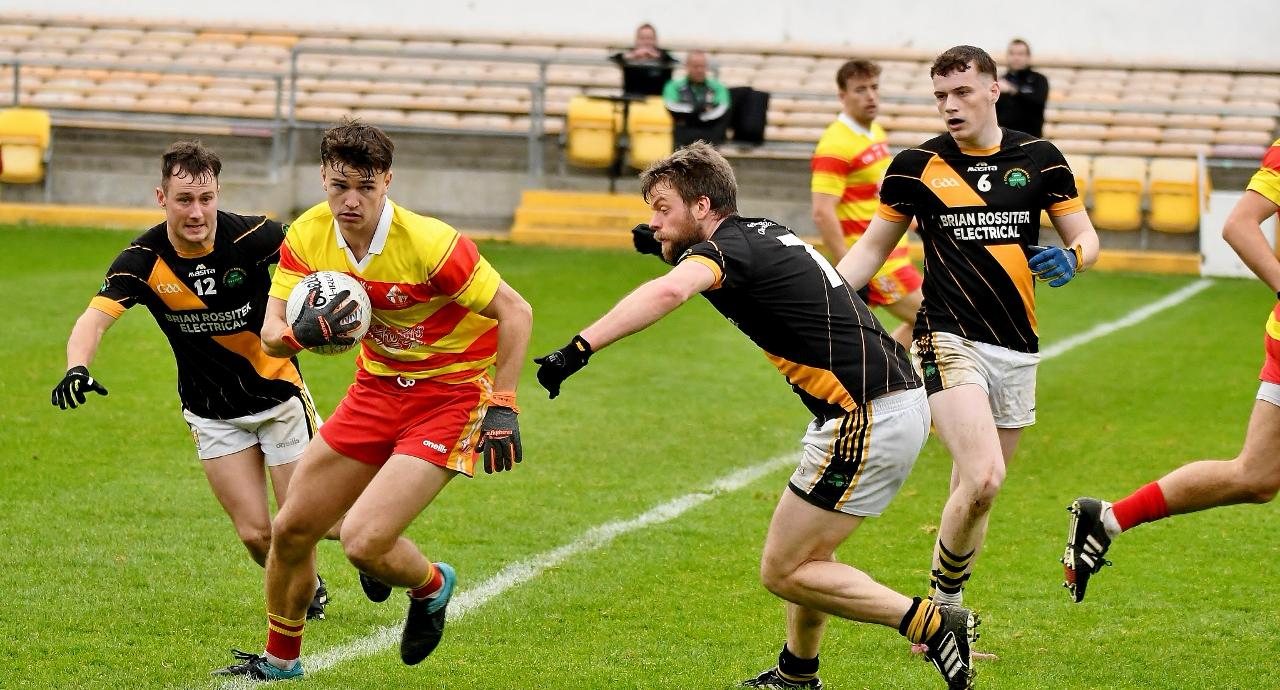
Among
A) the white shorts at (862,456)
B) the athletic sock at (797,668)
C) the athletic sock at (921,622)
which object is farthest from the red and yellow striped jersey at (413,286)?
the athletic sock at (921,622)

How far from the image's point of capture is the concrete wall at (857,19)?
25578mm

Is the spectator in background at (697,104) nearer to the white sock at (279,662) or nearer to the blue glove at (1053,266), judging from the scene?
the blue glove at (1053,266)

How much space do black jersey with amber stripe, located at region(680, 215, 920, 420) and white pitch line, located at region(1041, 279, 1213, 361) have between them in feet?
28.4

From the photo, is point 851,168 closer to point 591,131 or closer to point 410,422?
point 410,422

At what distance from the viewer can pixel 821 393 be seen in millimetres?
5281

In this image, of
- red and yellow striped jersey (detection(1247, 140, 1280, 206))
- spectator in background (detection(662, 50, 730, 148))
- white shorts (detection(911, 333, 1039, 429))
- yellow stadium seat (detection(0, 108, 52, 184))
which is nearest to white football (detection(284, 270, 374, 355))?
white shorts (detection(911, 333, 1039, 429))

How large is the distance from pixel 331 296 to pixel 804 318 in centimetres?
157

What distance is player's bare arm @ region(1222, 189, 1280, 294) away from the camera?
5820 millimetres

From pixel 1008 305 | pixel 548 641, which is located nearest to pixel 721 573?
pixel 548 641

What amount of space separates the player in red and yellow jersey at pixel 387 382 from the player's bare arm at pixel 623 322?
74cm

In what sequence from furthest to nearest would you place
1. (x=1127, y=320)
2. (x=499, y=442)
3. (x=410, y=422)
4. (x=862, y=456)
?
(x=1127, y=320) < (x=410, y=422) < (x=862, y=456) < (x=499, y=442)

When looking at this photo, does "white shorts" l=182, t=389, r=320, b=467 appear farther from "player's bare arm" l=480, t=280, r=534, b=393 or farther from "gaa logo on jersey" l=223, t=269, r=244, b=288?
"player's bare arm" l=480, t=280, r=534, b=393

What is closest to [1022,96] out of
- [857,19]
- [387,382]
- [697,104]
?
[697,104]

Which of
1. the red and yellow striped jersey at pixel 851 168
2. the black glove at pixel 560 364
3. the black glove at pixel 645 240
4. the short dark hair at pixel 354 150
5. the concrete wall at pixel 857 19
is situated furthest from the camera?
the concrete wall at pixel 857 19
